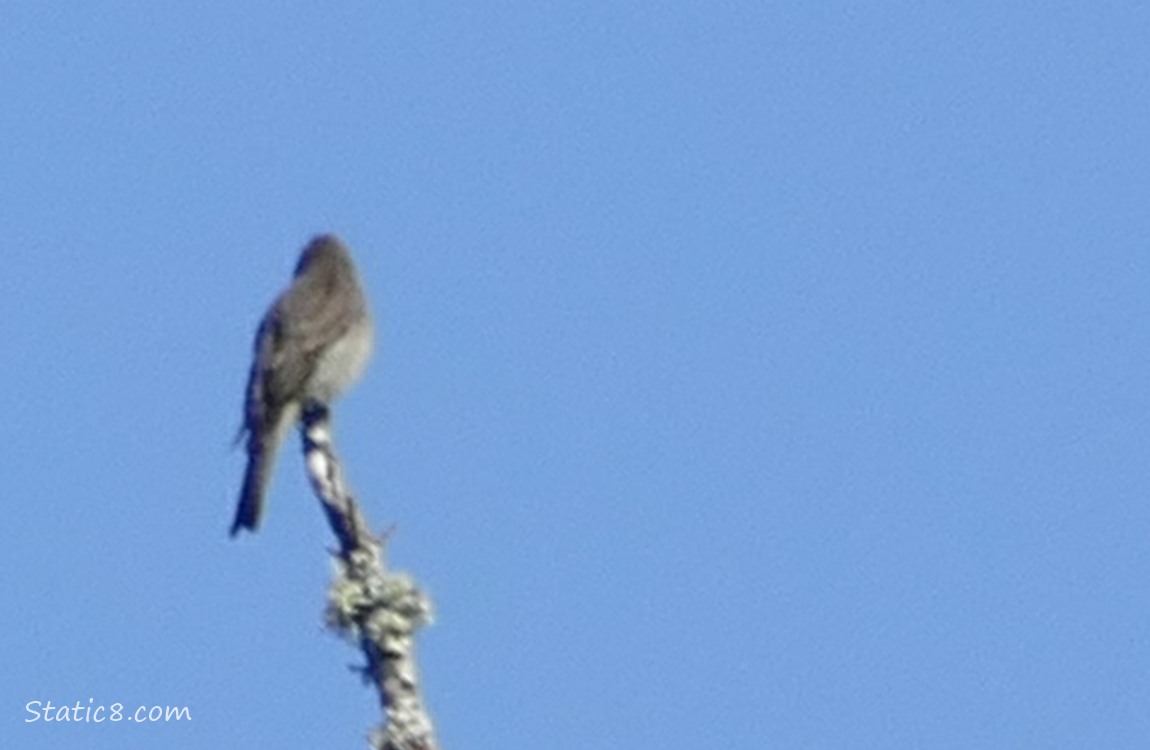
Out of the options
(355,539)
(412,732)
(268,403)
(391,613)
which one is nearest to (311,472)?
(355,539)

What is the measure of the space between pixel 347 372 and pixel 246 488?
1.85 meters

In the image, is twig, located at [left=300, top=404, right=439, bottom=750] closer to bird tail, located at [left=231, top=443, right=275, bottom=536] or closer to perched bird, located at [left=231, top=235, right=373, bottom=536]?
bird tail, located at [left=231, top=443, right=275, bottom=536]

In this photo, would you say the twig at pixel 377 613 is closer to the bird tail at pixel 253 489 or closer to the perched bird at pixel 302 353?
the bird tail at pixel 253 489

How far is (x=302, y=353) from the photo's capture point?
13.3 m

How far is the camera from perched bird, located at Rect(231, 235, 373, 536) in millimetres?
12281

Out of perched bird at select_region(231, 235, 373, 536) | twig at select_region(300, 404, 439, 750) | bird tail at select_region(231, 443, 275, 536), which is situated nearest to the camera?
twig at select_region(300, 404, 439, 750)

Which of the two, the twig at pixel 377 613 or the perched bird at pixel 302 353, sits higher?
the perched bird at pixel 302 353

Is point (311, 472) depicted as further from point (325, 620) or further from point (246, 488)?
point (246, 488)

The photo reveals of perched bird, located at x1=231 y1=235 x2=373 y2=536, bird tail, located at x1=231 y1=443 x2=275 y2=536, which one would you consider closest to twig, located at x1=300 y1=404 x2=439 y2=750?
bird tail, located at x1=231 y1=443 x2=275 y2=536

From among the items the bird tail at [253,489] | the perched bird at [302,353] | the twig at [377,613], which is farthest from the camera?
the perched bird at [302,353]

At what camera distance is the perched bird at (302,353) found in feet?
40.3

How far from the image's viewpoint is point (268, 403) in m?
12.8

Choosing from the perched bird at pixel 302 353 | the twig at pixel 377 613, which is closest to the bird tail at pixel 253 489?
the perched bird at pixel 302 353

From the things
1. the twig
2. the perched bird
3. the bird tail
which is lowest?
the twig
